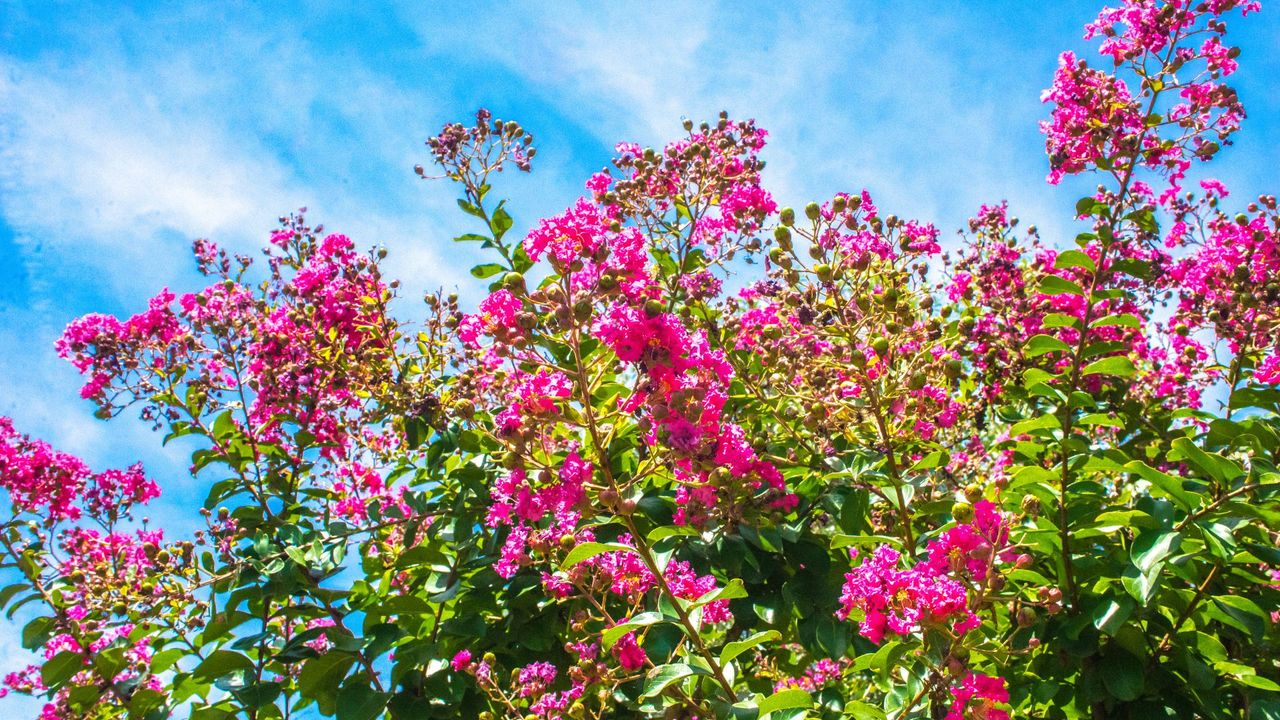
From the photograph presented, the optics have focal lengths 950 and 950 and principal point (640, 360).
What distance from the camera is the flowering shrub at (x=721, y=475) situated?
7.53 feet

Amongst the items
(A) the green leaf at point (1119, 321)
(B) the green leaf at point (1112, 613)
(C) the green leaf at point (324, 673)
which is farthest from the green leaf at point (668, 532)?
(C) the green leaf at point (324, 673)

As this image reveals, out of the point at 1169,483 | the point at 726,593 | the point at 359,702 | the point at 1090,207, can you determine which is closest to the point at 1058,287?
the point at 1090,207

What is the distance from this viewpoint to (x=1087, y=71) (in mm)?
2795

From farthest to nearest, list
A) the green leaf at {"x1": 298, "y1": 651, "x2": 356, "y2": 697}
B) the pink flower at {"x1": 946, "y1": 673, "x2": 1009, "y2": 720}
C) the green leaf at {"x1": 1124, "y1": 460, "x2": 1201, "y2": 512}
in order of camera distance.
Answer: the green leaf at {"x1": 298, "y1": 651, "x2": 356, "y2": 697}
the green leaf at {"x1": 1124, "y1": 460, "x2": 1201, "y2": 512}
the pink flower at {"x1": 946, "y1": 673, "x2": 1009, "y2": 720}

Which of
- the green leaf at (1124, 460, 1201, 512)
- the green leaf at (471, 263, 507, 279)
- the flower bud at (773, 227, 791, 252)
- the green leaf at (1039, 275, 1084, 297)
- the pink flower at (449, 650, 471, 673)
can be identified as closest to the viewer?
the green leaf at (1124, 460, 1201, 512)

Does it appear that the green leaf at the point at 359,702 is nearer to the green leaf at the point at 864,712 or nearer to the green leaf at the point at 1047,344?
the green leaf at the point at 864,712

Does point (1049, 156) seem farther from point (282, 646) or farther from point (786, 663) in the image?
point (282, 646)

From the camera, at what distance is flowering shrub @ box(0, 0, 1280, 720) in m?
2.29

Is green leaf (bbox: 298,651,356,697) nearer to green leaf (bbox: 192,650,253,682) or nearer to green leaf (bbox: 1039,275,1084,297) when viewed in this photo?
green leaf (bbox: 192,650,253,682)

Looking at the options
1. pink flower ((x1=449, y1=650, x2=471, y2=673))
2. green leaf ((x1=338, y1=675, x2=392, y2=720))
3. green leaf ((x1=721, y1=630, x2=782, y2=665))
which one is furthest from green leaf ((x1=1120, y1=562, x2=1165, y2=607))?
green leaf ((x1=338, y1=675, x2=392, y2=720))

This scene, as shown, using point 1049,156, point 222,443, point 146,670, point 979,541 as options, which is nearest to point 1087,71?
point 1049,156

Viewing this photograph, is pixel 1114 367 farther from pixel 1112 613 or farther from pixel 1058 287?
pixel 1112 613

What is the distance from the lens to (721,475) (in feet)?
7.64

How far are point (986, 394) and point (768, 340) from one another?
5.91 feet
